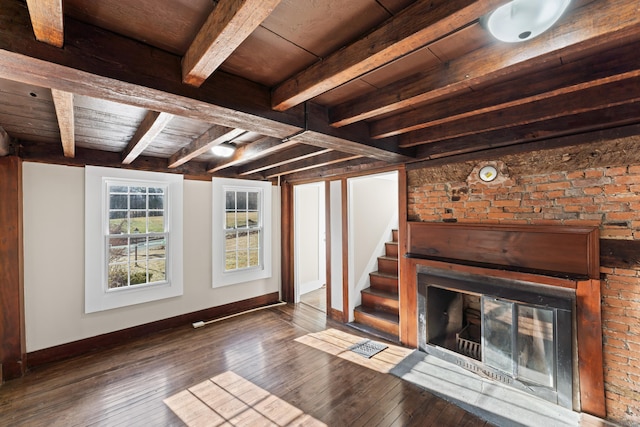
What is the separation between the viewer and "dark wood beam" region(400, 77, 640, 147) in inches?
65.1

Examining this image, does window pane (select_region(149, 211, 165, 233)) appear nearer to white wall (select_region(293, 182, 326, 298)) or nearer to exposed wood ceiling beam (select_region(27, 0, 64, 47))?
white wall (select_region(293, 182, 326, 298))

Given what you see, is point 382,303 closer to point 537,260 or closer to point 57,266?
point 537,260

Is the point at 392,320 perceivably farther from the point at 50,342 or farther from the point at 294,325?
the point at 50,342

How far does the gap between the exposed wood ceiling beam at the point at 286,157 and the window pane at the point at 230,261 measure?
140 centimetres

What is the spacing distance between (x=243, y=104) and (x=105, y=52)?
650 millimetres

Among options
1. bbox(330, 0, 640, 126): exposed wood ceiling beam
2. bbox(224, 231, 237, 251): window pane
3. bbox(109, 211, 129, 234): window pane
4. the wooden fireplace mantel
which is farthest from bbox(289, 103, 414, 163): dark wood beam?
bbox(109, 211, 129, 234): window pane

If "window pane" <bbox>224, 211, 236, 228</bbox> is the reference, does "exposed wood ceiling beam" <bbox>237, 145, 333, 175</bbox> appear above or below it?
above

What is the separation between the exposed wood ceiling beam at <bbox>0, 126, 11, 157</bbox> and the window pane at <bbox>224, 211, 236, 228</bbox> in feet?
8.29

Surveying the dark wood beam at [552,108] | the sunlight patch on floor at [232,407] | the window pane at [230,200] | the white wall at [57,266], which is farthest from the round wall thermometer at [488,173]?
the white wall at [57,266]

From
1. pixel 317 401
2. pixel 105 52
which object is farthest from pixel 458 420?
pixel 105 52

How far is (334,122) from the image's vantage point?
2020mm

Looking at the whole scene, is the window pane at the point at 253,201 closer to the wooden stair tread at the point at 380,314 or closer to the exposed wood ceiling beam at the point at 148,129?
the exposed wood ceiling beam at the point at 148,129

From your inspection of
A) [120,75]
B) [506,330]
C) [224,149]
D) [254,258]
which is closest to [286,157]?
[224,149]

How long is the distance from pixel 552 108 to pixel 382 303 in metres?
3.07
